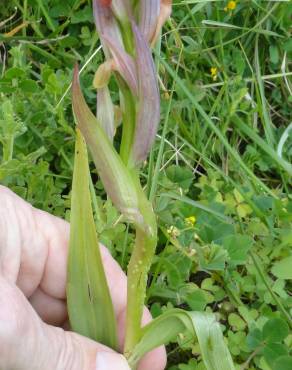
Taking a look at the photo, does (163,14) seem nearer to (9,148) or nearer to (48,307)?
(9,148)

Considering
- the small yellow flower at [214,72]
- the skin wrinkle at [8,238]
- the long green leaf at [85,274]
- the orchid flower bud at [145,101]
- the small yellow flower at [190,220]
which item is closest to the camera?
the orchid flower bud at [145,101]

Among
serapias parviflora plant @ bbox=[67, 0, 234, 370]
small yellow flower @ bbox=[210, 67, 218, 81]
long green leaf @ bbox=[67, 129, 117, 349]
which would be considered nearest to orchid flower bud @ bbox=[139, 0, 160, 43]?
serapias parviflora plant @ bbox=[67, 0, 234, 370]

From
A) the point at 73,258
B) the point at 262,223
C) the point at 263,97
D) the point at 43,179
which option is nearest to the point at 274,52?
the point at 263,97

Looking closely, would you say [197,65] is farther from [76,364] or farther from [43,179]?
[76,364]

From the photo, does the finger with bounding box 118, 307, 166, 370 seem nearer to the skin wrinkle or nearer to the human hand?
the human hand

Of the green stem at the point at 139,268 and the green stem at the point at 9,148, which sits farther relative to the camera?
the green stem at the point at 9,148

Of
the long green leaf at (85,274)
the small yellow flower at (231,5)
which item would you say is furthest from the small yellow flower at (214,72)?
the long green leaf at (85,274)

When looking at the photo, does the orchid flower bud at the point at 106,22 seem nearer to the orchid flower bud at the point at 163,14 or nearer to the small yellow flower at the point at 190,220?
the orchid flower bud at the point at 163,14
